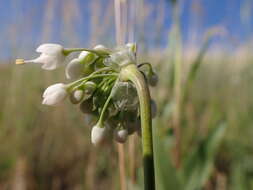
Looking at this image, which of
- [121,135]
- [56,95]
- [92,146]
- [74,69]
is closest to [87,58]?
[74,69]

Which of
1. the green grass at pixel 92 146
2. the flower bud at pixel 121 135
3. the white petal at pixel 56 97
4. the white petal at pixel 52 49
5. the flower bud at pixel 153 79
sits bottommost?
the green grass at pixel 92 146

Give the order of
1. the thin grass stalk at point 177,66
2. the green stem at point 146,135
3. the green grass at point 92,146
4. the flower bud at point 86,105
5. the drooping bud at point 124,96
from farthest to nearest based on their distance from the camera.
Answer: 1. the thin grass stalk at point 177,66
2. the green grass at point 92,146
3. the flower bud at point 86,105
4. the drooping bud at point 124,96
5. the green stem at point 146,135

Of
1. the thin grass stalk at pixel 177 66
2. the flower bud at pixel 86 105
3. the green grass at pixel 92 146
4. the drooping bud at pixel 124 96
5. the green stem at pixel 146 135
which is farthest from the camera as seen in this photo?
the thin grass stalk at pixel 177 66

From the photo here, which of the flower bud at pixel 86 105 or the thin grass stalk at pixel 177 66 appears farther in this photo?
the thin grass stalk at pixel 177 66

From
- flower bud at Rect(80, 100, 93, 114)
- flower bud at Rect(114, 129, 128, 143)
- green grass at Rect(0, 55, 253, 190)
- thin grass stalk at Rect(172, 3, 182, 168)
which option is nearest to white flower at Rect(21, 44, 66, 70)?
flower bud at Rect(80, 100, 93, 114)

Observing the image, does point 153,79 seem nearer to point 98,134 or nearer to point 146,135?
point 98,134

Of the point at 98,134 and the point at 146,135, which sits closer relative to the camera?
the point at 146,135

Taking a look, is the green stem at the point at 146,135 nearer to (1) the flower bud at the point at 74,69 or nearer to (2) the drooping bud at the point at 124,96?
(2) the drooping bud at the point at 124,96

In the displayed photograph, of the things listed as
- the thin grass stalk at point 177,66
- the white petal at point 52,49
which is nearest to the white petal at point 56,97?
the white petal at point 52,49
